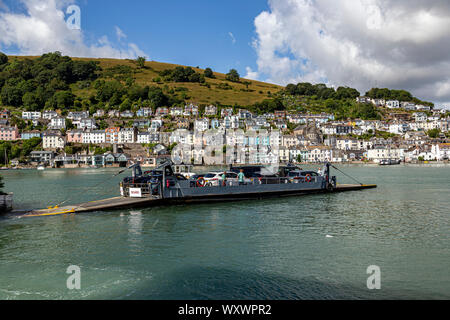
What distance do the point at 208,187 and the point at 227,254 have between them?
13.6m

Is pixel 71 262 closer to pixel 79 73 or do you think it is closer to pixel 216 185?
pixel 216 185

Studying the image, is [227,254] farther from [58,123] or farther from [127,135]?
[58,123]

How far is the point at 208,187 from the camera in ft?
87.3

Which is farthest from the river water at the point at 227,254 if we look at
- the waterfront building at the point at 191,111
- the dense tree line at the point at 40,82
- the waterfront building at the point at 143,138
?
the dense tree line at the point at 40,82

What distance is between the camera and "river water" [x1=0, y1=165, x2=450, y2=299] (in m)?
9.81

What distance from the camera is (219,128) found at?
140 m

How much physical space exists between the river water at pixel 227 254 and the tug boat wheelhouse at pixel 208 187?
237cm

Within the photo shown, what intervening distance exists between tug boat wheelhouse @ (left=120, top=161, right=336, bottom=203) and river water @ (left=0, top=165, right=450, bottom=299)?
2.37 meters

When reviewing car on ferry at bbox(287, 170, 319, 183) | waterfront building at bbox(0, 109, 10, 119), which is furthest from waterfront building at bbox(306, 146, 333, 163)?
waterfront building at bbox(0, 109, 10, 119)

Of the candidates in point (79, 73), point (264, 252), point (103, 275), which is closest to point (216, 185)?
point (264, 252)

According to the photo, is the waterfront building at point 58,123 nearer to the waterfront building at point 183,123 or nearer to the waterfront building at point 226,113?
the waterfront building at point 183,123

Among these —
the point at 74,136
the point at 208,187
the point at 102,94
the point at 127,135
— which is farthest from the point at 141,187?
the point at 102,94

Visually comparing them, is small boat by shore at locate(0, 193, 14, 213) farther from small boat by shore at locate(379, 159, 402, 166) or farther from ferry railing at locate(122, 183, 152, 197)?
small boat by shore at locate(379, 159, 402, 166)
